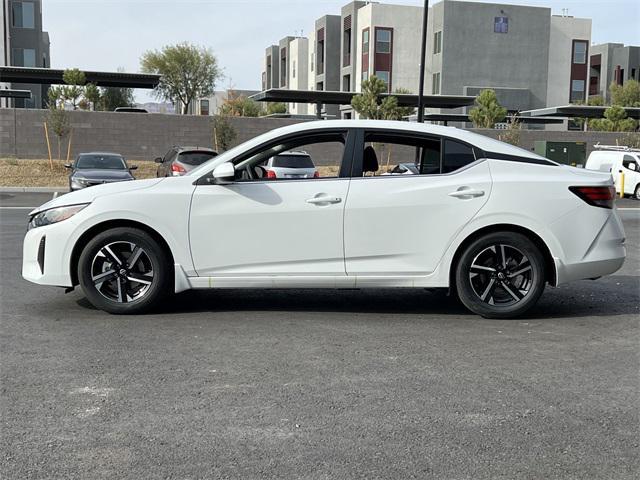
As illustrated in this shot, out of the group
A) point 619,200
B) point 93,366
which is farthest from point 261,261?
point 619,200

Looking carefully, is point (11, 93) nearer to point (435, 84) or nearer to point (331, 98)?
point (331, 98)

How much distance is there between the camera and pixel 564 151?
123ft

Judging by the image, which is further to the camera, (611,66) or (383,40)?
(611,66)

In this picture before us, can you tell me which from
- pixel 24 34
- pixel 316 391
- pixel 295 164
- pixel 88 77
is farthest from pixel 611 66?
pixel 316 391

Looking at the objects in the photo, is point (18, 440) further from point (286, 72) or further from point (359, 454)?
point (286, 72)

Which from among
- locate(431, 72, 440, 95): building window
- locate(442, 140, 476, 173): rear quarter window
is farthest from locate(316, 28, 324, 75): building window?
locate(442, 140, 476, 173): rear quarter window

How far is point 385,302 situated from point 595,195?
2.17 metres

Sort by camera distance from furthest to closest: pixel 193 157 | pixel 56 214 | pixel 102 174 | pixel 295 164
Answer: pixel 193 157 < pixel 102 174 < pixel 295 164 < pixel 56 214

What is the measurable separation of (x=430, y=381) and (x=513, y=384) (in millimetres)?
515

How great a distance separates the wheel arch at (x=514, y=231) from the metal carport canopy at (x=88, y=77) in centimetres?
3624

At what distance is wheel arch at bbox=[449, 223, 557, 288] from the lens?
21.3ft

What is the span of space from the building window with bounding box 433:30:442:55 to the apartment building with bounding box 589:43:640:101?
25827 millimetres

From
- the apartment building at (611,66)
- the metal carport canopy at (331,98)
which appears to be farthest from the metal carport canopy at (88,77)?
the apartment building at (611,66)

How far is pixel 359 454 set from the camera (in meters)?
3.61
